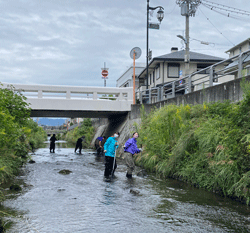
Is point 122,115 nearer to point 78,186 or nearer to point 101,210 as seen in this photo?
point 78,186

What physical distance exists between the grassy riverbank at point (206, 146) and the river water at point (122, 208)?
0.44 metres

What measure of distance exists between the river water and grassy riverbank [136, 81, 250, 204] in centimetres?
44

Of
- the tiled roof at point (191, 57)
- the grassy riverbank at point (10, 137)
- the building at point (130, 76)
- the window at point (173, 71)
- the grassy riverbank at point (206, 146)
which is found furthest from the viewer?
the building at point (130, 76)

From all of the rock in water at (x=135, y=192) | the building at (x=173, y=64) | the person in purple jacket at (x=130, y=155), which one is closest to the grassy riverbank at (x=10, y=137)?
the rock in water at (x=135, y=192)

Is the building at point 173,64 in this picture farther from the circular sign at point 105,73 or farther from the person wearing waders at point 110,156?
the person wearing waders at point 110,156

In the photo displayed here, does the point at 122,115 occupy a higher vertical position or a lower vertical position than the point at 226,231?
higher

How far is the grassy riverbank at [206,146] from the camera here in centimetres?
745

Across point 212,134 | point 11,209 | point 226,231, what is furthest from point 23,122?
point 226,231

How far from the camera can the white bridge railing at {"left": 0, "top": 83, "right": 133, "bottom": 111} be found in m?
20.3

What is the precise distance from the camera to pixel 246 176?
683 centimetres

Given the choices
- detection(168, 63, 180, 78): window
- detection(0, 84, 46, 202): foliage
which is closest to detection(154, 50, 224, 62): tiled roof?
detection(168, 63, 180, 78): window

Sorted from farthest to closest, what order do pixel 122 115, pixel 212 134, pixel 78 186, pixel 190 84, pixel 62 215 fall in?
pixel 122 115
pixel 190 84
pixel 78 186
pixel 212 134
pixel 62 215

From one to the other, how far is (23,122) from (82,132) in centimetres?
2551

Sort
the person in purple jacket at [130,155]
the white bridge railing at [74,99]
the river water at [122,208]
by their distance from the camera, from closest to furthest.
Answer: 1. the river water at [122,208]
2. the person in purple jacket at [130,155]
3. the white bridge railing at [74,99]
